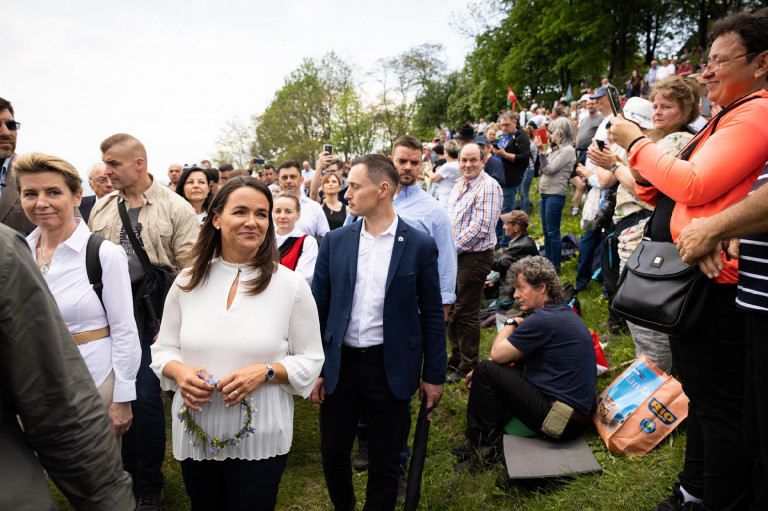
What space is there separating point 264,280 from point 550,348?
2509mm

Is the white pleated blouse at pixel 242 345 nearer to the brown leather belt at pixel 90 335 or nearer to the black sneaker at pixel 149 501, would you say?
the brown leather belt at pixel 90 335

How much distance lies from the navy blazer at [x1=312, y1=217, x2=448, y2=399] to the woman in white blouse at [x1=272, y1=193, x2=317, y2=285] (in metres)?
1.00

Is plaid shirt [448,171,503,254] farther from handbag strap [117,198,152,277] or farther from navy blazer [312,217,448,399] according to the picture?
handbag strap [117,198,152,277]

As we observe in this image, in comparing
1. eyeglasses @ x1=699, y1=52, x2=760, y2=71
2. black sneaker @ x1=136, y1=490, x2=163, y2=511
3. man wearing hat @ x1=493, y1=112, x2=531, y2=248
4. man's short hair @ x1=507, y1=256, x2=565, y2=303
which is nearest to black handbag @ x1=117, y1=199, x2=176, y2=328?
black sneaker @ x1=136, y1=490, x2=163, y2=511

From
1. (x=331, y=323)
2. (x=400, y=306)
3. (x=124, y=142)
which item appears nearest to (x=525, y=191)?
(x=400, y=306)

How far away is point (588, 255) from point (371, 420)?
4.70 m

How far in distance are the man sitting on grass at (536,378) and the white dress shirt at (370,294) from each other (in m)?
1.51

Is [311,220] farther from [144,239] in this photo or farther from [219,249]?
[219,249]

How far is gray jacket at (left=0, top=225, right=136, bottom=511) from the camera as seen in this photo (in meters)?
1.11

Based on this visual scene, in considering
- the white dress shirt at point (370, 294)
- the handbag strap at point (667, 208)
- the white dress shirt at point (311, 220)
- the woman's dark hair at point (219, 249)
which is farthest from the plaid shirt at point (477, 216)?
the woman's dark hair at point (219, 249)

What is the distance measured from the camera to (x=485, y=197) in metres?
5.29

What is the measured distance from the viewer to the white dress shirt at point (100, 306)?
2.60m

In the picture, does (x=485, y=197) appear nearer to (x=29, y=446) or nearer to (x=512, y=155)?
(x=512, y=155)

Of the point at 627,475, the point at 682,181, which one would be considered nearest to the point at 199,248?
the point at 682,181
